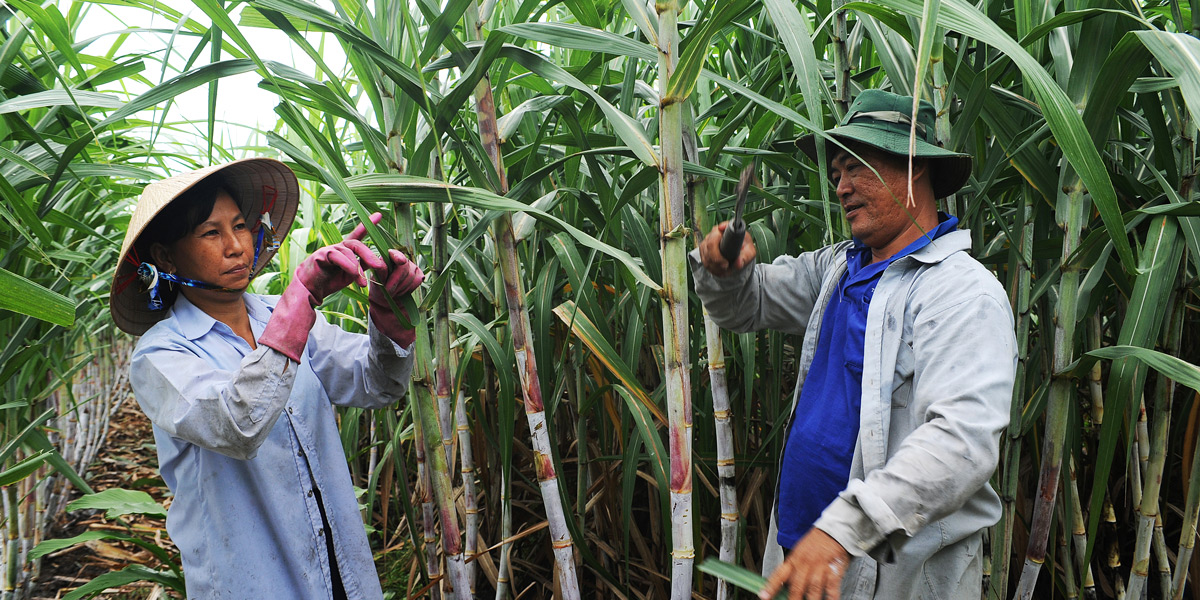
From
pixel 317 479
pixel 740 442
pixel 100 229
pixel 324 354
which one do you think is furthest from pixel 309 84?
pixel 100 229

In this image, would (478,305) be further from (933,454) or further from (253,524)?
(933,454)

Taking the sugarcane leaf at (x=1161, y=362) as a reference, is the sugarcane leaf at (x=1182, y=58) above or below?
above

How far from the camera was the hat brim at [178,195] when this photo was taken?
1110mm

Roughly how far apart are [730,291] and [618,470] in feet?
2.25

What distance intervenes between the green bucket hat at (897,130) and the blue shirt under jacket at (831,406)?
0.08 metres

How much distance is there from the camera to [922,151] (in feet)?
3.54

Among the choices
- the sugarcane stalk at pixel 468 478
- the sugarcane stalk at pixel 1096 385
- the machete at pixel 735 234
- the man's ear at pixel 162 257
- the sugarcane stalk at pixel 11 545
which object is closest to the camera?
the machete at pixel 735 234

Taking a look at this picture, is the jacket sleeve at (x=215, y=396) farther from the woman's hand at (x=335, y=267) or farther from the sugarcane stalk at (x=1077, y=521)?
the sugarcane stalk at (x=1077, y=521)

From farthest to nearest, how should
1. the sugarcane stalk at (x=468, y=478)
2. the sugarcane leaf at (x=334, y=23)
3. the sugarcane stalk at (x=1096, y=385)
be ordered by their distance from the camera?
the sugarcane stalk at (x=468, y=478) < the sugarcane stalk at (x=1096, y=385) < the sugarcane leaf at (x=334, y=23)

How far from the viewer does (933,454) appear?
932mm

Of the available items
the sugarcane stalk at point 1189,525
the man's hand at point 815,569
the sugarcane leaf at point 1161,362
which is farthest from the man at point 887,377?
the sugarcane stalk at point 1189,525

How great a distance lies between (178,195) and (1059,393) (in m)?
1.39

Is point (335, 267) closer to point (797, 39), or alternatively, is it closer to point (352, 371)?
point (352, 371)

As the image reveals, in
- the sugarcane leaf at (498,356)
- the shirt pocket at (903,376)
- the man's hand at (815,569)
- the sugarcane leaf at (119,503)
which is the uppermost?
the sugarcane leaf at (498,356)
